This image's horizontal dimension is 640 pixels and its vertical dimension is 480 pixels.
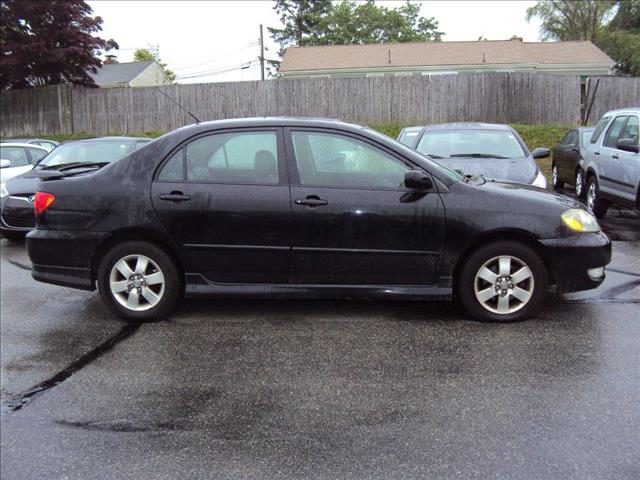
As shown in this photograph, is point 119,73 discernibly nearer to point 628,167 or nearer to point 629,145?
point 628,167

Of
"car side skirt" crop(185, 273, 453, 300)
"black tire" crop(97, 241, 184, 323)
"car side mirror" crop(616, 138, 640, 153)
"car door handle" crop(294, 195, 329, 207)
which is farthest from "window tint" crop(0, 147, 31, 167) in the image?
"car side mirror" crop(616, 138, 640, 153)

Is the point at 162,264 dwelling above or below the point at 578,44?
below

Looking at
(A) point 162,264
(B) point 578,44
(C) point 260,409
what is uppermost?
(B) point 578,44

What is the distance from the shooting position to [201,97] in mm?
23016

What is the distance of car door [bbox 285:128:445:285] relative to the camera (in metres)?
4.92

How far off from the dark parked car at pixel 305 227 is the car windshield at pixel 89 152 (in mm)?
4496

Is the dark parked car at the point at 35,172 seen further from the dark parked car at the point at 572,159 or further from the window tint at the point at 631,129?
the dark parked car at the point at 572,159

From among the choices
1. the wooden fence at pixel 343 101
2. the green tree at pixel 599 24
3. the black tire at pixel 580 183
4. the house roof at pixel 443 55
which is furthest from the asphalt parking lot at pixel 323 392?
the green tree at pixel 599 24

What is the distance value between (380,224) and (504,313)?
4.09 ft

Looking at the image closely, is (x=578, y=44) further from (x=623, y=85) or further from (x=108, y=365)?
(x=108, y=365)

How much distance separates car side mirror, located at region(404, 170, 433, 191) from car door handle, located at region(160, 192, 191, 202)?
1.77 meters

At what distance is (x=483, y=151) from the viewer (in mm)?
8680

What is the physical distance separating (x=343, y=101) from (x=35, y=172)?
571 inches

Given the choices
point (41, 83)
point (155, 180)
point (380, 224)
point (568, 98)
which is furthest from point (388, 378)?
point (41, 83)
